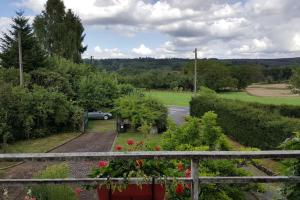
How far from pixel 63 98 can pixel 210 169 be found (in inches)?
1217

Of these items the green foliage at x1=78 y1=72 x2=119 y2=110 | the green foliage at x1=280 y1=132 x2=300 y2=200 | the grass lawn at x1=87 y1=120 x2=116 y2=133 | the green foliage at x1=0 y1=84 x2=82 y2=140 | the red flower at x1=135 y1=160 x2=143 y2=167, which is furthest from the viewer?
the green foliage at x1=78 y1=72 x2=119 y2=110

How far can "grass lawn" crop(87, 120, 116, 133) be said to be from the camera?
39.6m

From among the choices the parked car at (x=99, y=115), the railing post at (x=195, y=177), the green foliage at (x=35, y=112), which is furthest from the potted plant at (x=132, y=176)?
the parked car at (x=99, y=115)

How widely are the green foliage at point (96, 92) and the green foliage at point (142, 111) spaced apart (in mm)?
9183

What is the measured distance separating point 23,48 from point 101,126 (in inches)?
472

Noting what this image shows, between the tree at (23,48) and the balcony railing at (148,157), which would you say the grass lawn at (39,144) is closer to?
the tree at (23,48)

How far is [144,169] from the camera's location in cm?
375

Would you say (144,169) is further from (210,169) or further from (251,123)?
(251,123)

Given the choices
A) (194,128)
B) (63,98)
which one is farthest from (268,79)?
(194,128)

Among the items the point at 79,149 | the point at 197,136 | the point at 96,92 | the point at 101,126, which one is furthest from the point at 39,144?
the point at 197,136

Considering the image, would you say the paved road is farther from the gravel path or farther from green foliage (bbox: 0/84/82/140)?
green foliage (bbox: 0/84/82/140)

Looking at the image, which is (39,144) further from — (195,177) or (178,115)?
(195,177)

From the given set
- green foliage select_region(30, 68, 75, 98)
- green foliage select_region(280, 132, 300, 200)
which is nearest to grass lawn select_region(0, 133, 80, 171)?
green foliage select_region(30, 68, 75, 98)

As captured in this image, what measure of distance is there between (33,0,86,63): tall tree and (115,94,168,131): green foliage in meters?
28.5
